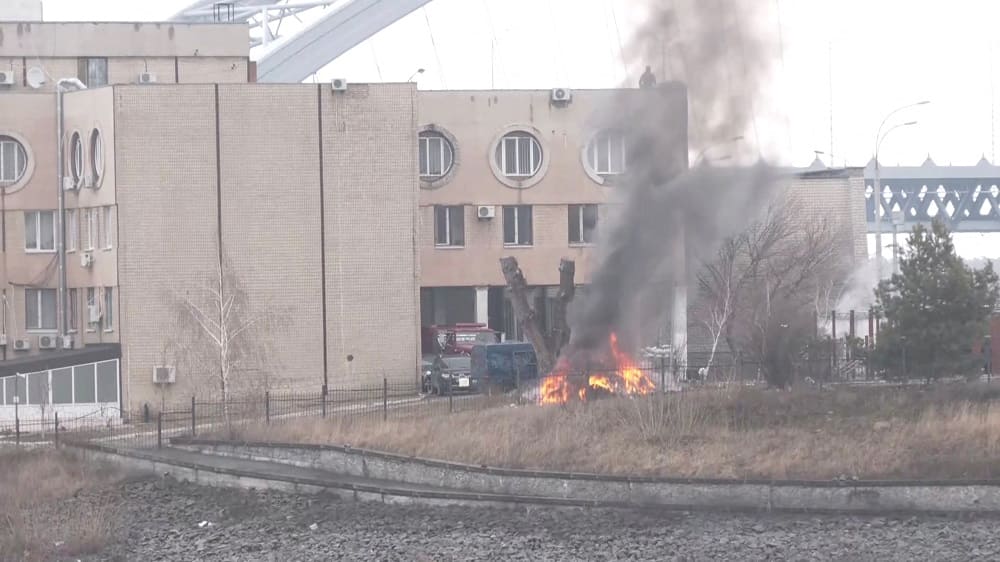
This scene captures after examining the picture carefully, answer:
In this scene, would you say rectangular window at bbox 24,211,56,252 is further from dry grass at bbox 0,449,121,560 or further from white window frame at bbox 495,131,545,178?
dry grass at bbox 0,449,121,560

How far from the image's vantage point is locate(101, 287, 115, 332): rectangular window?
5259 cm

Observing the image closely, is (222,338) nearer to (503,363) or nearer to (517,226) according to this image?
(503,363)

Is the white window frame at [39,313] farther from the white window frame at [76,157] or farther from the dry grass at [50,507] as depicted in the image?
the dry grass at [50,507]

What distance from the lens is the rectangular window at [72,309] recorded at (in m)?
55.4

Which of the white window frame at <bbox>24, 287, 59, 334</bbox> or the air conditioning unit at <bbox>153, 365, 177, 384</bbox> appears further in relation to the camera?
the white window frame at <bbox>24, 287, 59, 334</bbox>

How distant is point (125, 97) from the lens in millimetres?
51656

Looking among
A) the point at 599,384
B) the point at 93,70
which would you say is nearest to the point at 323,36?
the point at 93,70

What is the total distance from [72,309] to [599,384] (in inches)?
840

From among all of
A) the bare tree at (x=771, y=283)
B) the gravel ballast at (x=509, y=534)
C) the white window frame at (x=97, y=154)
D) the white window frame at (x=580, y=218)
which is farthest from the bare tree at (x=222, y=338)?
the white window frame at (x=580, y=218)

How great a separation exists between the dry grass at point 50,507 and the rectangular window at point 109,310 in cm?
1196

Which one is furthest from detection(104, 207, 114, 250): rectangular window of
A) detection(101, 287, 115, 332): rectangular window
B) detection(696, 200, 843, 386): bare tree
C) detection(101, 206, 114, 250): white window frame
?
detection(696, 200, 843, 386): bare tree

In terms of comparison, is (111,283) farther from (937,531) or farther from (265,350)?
(937,531)

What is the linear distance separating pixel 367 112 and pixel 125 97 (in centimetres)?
714

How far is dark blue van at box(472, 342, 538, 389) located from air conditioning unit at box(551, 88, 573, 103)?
39.0ft
